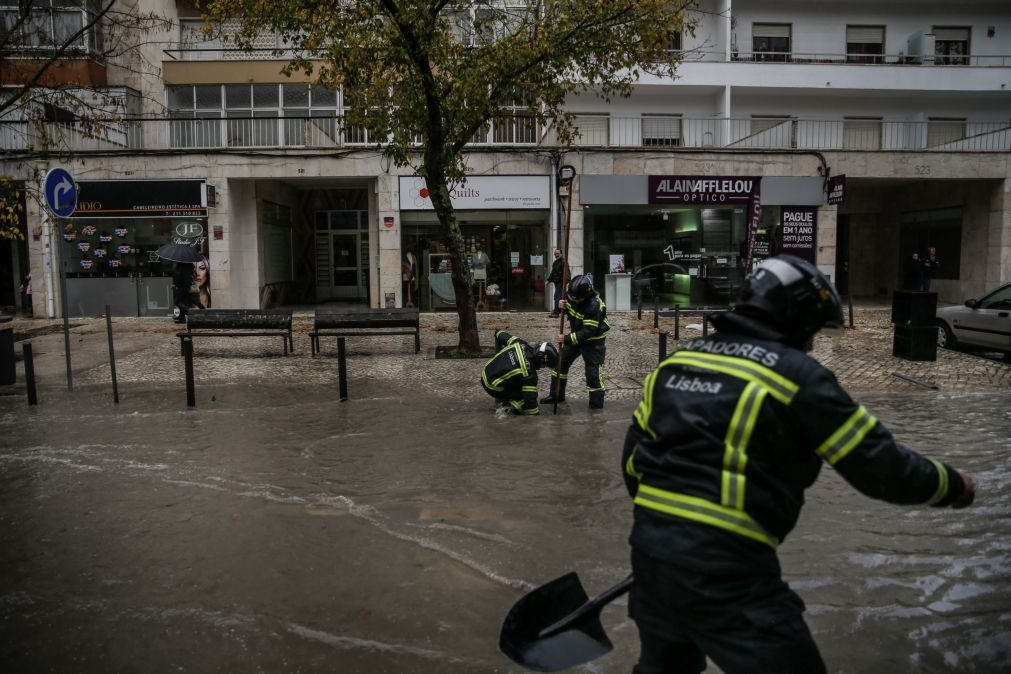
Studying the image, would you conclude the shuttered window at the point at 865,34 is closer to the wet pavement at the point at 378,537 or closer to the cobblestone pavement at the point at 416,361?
the cobblestone pavement at the point at 416,361

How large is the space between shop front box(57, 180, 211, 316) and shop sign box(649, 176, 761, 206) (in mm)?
12236

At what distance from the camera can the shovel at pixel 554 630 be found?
8.60 ft

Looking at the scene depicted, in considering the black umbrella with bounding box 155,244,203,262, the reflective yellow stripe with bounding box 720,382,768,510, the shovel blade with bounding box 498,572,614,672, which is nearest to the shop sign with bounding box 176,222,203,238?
the black umbrella with bounding box 155,244,203,262

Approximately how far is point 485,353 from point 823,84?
16196 mm

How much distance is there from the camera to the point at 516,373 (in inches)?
322

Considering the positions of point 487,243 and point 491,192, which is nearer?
point 491,192

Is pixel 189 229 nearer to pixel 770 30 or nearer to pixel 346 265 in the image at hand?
pixel 346 265

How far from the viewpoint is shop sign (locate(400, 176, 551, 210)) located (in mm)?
21047

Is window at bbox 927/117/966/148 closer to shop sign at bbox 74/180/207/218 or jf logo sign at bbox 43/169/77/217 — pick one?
shop sign at bbox 74/180/207/218

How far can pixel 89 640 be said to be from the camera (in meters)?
3.74

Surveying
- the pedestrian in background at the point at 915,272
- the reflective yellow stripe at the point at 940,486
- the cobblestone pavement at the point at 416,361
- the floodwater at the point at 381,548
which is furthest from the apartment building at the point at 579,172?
the reflective yellow stripe at the point at 940,486

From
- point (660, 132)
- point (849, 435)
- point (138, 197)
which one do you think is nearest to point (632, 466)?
point (849, 435)

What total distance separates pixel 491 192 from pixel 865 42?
1331 centimetres

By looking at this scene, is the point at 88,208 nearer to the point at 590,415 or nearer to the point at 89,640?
the point at 590,415
